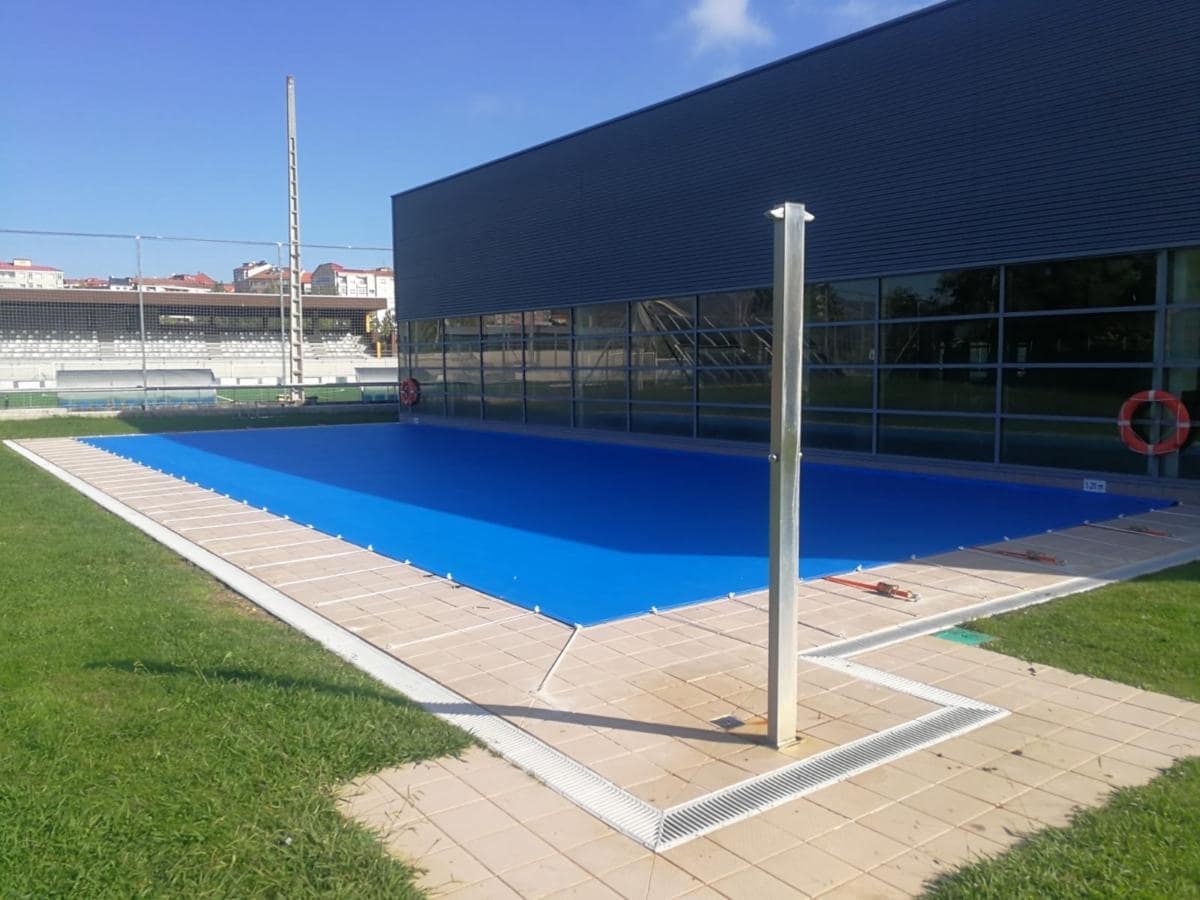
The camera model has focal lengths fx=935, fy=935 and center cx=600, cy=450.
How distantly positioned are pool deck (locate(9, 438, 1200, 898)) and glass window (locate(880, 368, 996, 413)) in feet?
19.3

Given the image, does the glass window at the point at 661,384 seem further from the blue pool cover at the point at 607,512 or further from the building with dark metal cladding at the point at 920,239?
the blue pool cover at the point at 607,512

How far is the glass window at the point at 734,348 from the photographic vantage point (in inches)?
637

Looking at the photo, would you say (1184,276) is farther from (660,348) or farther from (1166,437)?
(660,348)

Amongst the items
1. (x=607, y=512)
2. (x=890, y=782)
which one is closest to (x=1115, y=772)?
(x=890, y=782)

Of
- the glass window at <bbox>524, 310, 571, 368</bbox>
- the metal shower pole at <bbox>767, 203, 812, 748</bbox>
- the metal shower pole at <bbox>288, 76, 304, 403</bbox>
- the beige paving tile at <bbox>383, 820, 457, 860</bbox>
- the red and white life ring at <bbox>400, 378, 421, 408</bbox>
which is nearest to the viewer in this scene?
the beige paving tile at <bbox>383, 820, 457, 860</bbox>

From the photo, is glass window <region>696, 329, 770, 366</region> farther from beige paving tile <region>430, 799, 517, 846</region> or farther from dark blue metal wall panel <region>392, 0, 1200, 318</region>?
beige paving tile <region>430, 799, 517, 846</region>

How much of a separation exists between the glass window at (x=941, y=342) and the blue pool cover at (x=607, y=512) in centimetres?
172

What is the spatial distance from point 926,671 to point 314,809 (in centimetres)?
338

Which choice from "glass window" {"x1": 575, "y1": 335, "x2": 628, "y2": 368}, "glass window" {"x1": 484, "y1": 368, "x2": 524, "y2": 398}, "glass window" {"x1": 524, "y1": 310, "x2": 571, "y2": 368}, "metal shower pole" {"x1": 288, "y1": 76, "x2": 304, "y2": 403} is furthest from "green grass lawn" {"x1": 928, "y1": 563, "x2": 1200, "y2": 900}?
"metal shower pole" {"x1": 288, "y1": 76, "x2": 304, "y2": 403}

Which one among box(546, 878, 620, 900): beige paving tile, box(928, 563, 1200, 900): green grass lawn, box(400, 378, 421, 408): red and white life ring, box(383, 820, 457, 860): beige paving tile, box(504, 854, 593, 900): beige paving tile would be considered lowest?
box(546, 878, 620, 900): beige paving tile

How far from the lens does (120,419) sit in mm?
26234

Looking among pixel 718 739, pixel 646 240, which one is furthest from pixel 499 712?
pixel 646 240

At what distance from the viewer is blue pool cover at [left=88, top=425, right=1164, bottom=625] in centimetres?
784

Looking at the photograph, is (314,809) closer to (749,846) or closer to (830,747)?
(749,846)
